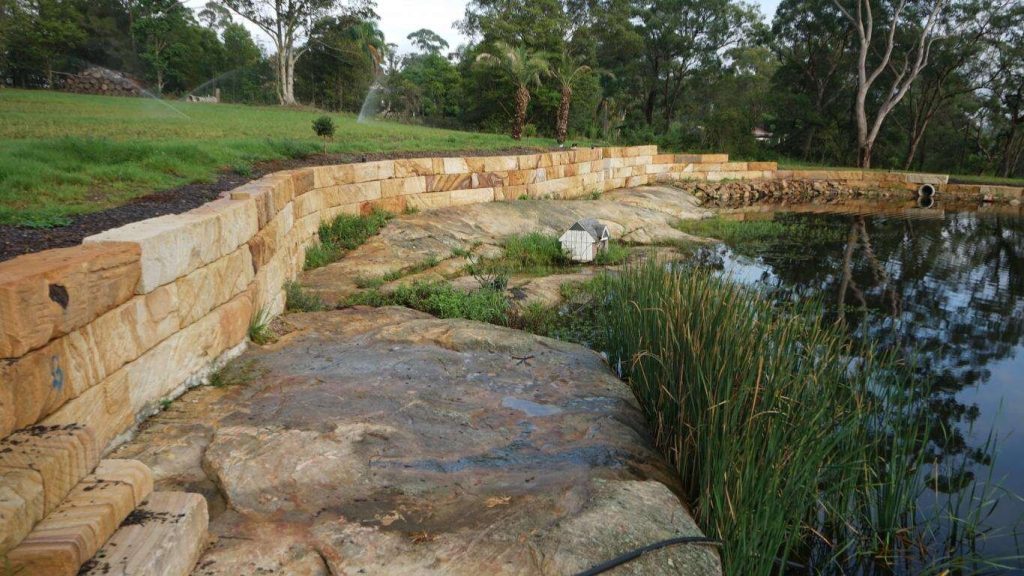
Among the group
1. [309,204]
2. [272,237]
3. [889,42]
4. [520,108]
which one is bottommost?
[272,237]

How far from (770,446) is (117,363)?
294 cm

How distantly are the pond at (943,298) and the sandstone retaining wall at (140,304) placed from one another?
3522 millimetres

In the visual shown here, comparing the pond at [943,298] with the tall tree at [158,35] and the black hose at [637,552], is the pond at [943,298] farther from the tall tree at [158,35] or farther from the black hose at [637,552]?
the tall tree at [158,35]

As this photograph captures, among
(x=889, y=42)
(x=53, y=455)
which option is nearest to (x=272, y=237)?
(x=53, y=455)

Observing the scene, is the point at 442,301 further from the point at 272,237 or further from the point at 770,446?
the point at 770,446

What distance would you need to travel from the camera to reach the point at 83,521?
197 centimetres

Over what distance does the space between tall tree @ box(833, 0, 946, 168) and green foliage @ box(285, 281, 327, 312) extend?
23379 millimetres

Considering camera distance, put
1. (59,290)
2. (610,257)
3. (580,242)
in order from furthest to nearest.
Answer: (610,257) < (580,242) < (59,290)

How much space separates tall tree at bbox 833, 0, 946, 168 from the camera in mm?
22812

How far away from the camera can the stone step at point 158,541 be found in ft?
6.35

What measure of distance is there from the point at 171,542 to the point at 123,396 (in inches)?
44.9

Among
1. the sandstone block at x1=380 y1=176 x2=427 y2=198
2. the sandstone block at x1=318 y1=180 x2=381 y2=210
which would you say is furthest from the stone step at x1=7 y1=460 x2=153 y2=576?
the sandstone block at x1=380 y1=176 x2=427 y2=198

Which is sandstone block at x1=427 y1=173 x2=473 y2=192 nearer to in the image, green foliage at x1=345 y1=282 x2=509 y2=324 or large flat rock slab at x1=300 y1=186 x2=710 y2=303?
large flat rock slab at x1=300 y1=186 x2=710 y2=303

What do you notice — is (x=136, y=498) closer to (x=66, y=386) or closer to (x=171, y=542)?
(x=171, y=542)
